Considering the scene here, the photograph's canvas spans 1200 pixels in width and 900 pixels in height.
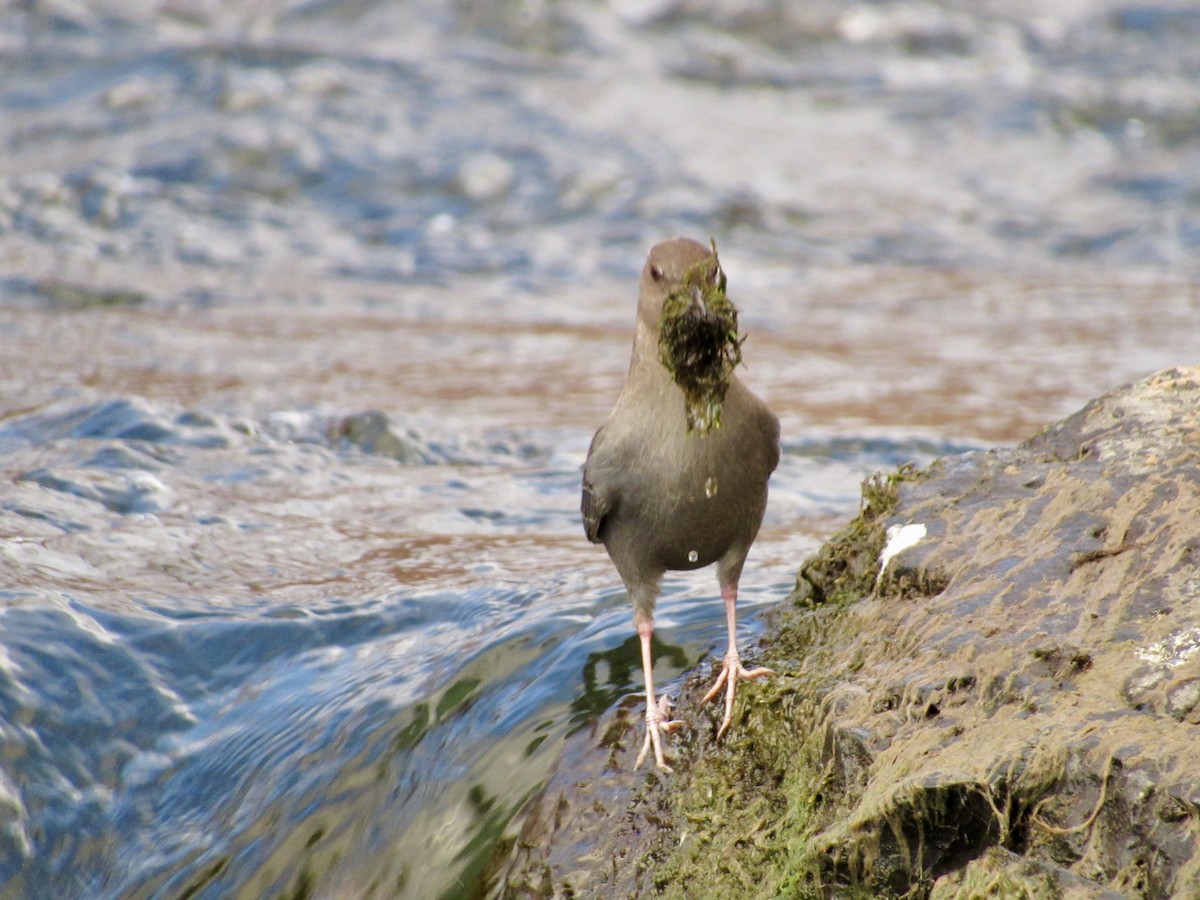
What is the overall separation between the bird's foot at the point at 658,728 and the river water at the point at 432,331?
0.30 metres

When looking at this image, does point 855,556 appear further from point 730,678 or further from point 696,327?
point 696,327

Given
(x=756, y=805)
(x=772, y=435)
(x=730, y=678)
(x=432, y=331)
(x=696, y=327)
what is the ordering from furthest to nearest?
1. (x=432, y=331)
2. (x=772, y=435)
3. (x=730, y=678)
4. (x=696, y=327)
5. (x=756, y=805)

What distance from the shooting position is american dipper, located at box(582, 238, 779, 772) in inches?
132

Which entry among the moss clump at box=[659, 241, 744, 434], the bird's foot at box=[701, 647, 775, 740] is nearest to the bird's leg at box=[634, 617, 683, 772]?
the bird's foot at box=[701, 647, 775, 740]

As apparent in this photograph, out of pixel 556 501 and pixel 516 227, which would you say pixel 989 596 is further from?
pixel 516 227

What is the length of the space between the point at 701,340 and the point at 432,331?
6583 millimetres

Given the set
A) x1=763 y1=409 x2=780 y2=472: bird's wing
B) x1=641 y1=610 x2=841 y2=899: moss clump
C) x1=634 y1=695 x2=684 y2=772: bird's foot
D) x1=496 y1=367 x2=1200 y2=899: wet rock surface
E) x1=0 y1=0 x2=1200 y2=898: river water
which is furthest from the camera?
x1=0 y1=0 x2=1200 y2=898: river water

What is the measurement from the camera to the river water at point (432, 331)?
416 cm

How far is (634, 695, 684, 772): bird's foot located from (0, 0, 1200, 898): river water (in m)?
0.30

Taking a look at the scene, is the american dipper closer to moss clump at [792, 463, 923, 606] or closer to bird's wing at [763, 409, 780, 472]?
bird's wing at [763, 409, 780, 472]

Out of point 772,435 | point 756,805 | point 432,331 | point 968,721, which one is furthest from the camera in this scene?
point 432,331

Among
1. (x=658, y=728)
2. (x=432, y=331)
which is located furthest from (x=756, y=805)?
(x=432, y=331)

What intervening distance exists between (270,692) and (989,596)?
96.8 inches

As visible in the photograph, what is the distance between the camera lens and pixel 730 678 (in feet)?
11.2
